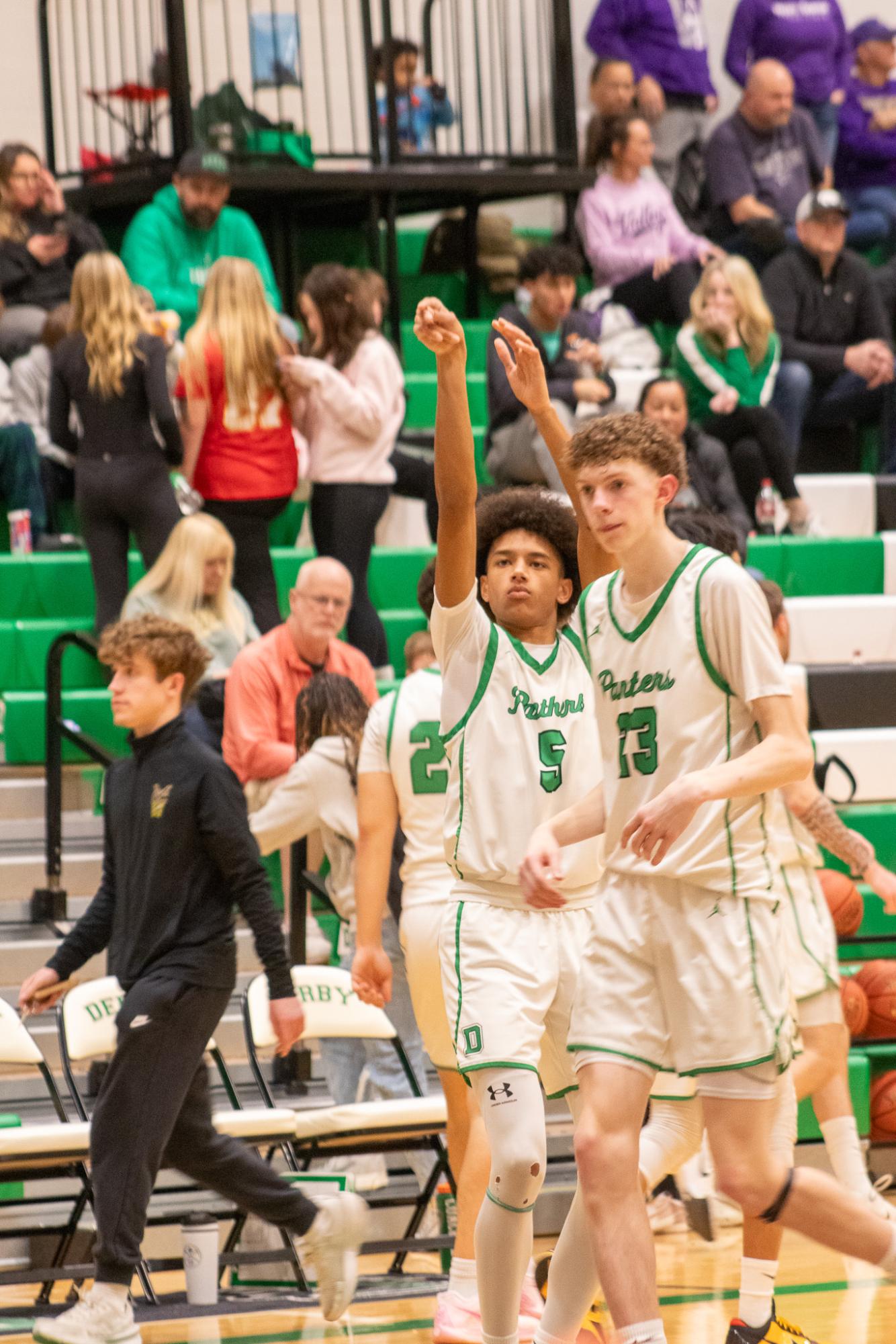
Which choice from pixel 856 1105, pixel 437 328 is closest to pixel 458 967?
pixel 437 328

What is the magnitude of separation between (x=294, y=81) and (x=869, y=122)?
3.50 meters

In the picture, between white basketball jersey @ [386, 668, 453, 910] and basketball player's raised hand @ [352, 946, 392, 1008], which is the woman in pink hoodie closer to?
white basketball jersey @ [386, 668, 453, 910]

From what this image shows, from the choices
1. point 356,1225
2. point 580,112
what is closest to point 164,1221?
point 356,1225

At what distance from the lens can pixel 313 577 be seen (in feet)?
23.3

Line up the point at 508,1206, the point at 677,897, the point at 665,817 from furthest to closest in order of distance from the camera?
the point at 508,1206, the point at 677,897, the point at 665,817

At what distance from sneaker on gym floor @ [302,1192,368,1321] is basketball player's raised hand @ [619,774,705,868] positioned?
209 cm

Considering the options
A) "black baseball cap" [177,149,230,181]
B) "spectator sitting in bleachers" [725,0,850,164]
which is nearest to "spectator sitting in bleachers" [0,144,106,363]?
"black baseball cap" [177,149,230,181]

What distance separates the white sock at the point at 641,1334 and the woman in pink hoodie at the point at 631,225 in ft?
25.8

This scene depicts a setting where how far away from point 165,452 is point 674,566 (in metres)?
4.56

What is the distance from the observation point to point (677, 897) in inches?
147

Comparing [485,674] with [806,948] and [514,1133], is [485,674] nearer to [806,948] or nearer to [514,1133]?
[514,1133]

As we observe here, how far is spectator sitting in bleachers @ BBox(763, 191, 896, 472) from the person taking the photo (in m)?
10.5

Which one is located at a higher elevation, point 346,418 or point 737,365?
point 737,365

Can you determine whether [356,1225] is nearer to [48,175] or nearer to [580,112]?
[48,175]
